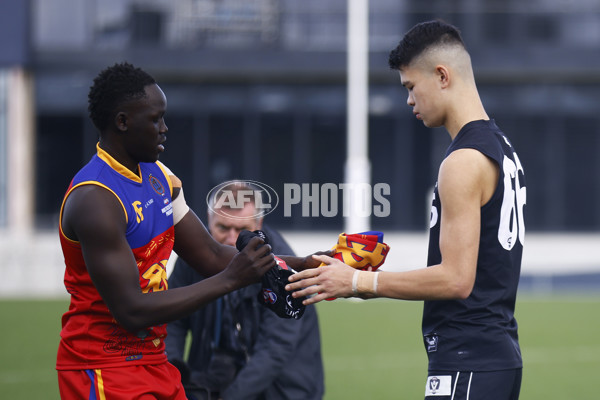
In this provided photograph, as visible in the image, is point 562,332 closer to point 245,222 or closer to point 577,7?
point 245,222

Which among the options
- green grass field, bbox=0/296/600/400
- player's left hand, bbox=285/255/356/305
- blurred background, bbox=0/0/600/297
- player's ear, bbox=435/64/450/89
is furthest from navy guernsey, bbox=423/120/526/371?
blurred background, bbox=0/0/600/297

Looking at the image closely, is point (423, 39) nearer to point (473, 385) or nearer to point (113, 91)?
point (113, 91)

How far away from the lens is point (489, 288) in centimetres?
355

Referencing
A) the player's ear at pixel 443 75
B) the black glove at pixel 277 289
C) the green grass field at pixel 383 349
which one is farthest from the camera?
the green grass field at pixel 383 349

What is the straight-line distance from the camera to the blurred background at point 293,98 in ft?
76.5

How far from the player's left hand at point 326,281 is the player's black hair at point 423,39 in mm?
957

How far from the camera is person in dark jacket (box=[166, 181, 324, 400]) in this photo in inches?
200

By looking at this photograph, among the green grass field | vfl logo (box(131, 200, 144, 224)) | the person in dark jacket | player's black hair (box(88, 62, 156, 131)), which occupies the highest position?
player's black hair (box(88, 62, 156, 131))

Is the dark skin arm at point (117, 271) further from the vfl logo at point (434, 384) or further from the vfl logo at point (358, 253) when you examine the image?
the vfl logo at point (434, 384)

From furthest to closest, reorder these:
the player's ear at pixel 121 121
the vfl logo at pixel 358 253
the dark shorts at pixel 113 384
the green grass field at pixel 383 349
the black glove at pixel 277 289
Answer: the green grass field at pixel 383 349 → the vfl logo at pixel 358 253 → the black glove at pixel 277 289 → the player's ear at pixel 121 121 → the dark shorts at pixel 113 384

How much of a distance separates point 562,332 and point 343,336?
3.61 metres

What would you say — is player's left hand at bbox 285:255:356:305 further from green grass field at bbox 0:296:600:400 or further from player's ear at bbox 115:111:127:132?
green grass field at bbox 0:296:600:400

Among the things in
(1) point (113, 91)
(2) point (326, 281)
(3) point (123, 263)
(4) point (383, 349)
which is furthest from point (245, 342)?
(4) point (383, 349)

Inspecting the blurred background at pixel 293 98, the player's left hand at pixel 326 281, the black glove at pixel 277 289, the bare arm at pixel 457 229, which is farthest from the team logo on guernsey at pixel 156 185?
the blurred background at pixel 293 98
